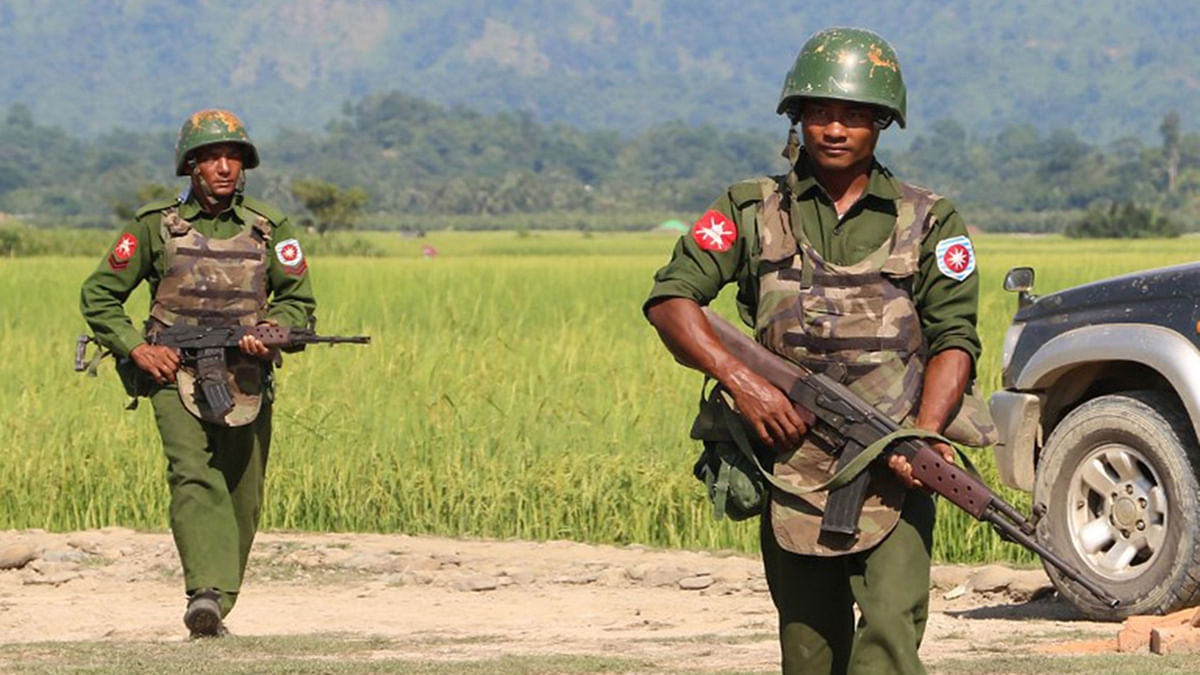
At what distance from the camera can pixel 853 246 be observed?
5523mm

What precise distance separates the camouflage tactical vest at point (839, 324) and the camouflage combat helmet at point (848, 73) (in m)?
0.25

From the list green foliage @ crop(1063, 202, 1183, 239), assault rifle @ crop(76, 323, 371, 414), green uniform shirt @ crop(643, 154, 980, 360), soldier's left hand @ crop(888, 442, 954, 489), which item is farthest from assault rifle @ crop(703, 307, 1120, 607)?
green foliage @ crop(1063, 202, 1183, 239)

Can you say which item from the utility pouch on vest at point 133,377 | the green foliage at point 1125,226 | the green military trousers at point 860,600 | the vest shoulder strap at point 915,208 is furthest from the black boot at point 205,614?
the green foliage at point 1125,226

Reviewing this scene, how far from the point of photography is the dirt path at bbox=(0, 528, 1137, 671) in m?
8.56

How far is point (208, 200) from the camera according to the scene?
8.55 meters

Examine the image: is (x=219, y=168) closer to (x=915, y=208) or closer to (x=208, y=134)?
(x=208, y=134)

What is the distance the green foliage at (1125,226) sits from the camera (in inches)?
3595

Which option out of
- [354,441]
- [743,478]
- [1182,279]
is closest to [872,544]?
[743,478]

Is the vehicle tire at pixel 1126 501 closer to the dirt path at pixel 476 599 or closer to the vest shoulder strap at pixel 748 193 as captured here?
the dirt path at pixel 476 599

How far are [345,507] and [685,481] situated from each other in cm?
166

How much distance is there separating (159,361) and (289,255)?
0.59 meters

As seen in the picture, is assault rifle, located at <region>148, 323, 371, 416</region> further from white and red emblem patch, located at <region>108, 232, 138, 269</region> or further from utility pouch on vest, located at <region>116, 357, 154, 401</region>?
white and red emblem patch, located at <region>108, 232, 138, 269</region>

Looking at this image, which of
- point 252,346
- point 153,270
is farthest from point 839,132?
point 153,270

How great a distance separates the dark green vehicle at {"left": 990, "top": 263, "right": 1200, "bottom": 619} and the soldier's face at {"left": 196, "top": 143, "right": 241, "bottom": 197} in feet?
8.66
